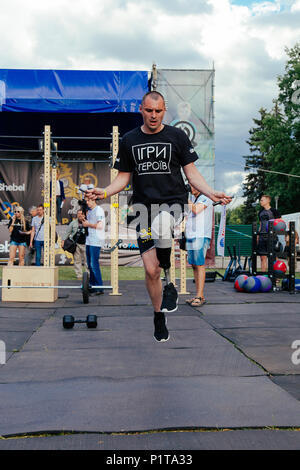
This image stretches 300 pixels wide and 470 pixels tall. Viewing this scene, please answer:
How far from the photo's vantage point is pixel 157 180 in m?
3.45

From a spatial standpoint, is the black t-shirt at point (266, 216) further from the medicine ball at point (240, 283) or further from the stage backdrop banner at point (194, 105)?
the stage backdrop banner at point (194, 105)

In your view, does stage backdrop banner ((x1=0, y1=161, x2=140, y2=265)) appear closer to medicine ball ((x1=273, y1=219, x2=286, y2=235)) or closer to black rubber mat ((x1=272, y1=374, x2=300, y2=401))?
medicine ball ((x1=273, y1=219, x2=286, y2=235))

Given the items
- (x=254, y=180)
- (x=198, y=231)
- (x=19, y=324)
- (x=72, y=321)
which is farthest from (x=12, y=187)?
(x=254, y=180)

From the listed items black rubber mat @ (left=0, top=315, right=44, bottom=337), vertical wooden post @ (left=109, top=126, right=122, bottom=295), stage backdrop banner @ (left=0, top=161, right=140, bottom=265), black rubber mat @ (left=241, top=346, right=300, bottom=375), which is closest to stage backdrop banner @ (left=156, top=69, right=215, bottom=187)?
stage backdrop banner @ (left=0, top=161, right=140, bottom=265)

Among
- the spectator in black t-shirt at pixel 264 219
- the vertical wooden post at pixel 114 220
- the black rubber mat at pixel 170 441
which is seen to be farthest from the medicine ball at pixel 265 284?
the black rubber mat at pixel 170 441

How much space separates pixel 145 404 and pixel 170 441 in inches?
21.2

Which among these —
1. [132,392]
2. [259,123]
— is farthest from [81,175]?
[259,123]

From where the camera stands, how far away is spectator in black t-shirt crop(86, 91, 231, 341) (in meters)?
3.41

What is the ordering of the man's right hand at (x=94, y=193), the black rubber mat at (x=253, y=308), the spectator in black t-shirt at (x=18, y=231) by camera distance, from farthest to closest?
the spectator in black t-shirt at (x=18, y=231) < the black rubber mat at (x=253, y=308) < the man's right hand at (x=94, y=193)

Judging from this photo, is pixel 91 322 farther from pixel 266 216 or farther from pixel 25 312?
pixel 266 216

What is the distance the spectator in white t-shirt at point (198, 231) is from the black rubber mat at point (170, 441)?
4.71 m

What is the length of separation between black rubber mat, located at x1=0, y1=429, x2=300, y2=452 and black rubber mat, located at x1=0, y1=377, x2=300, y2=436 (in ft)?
0.27

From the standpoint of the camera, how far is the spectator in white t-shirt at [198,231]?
687cm

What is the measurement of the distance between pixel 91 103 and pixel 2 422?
940 centimetres
